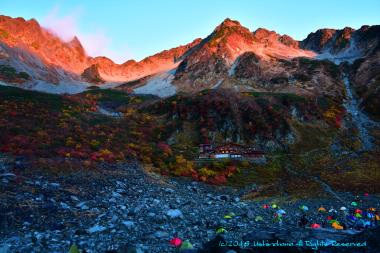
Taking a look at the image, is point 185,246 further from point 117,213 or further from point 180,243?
point 117,213

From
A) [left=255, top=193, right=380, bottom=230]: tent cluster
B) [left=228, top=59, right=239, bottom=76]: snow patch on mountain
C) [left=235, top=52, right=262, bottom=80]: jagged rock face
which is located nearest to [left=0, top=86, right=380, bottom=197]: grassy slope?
[left=255, top=193, right=380, bottom=230]: tent cluster

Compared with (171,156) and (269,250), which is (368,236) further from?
(171,156)

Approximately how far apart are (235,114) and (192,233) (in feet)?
197

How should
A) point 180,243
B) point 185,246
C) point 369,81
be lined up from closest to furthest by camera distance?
point 185,246 → point 180,243 → point 369,81

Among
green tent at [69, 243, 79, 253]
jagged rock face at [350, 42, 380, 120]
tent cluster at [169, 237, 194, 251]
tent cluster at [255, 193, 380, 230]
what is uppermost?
jagged rock face at [350, 42, 380, 120]

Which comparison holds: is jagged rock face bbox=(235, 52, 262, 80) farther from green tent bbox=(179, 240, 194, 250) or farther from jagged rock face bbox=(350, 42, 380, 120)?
green tent bbox=(179, 240, 194, 250)

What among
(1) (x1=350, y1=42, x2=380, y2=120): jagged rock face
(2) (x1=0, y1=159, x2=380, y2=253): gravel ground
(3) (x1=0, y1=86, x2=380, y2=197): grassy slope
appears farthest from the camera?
(1) (x1=350, y1=42, x2=380, y2=120): jagged rock face

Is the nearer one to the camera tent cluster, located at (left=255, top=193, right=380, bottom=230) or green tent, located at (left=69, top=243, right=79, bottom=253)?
green tent, located at (left=69, top=243, right=79, bottom=253)

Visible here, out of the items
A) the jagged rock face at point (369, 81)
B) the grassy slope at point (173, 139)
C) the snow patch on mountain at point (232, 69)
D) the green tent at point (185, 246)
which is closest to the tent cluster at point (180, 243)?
the green tent at point (185, 246)

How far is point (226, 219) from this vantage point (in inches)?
1104

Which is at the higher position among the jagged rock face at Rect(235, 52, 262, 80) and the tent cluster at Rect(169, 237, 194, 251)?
the jagged rock face at Rect(235, 52, 262, 80)

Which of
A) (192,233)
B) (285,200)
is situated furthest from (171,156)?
(192,233)

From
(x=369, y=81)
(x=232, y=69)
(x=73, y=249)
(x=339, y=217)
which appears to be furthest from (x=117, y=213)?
(x=232, y=69)

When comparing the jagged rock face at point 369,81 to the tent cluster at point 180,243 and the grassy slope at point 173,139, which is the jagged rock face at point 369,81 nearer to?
the grassy slope at point 173,139
